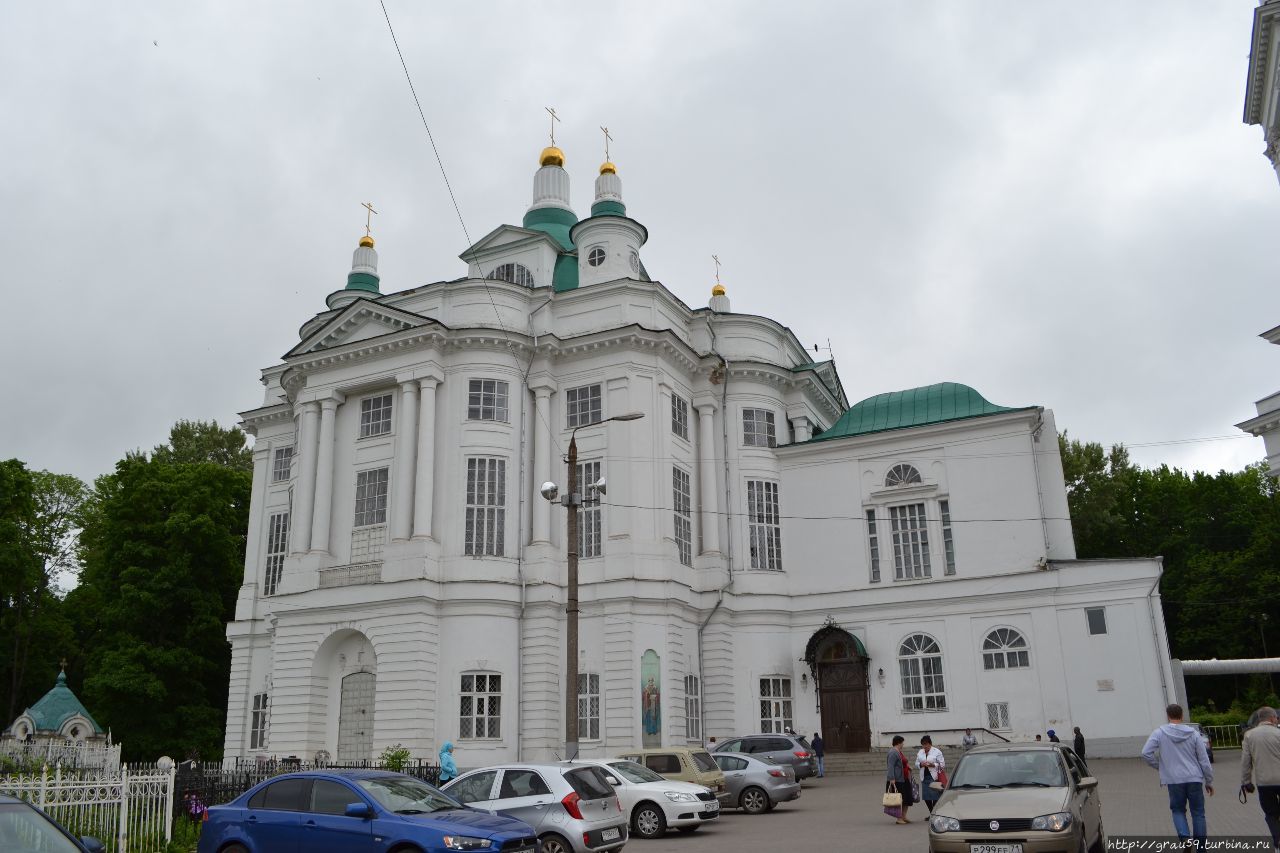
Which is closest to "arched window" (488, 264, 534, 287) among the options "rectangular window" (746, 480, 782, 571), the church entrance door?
"rectangular window" (746, 480, 782, 571)

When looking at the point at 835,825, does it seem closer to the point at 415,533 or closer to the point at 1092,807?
the point at 1092,807

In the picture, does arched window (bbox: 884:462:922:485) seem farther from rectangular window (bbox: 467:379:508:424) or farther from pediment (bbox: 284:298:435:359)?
pediment (bbox: 284:298:435:359)

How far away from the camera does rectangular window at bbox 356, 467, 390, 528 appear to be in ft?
104

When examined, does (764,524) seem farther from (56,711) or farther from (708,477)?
(56,711)

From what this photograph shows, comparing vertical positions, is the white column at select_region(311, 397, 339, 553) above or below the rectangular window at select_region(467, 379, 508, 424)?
below

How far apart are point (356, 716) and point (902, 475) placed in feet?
61.0

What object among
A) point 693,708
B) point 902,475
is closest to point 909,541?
point 902,475

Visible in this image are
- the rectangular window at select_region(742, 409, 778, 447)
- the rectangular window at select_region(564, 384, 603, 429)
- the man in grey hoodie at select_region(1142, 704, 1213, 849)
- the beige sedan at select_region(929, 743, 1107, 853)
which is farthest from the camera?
the rectangular window at select_region(742, 409, 778, 447)

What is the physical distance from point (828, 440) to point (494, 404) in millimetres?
11092

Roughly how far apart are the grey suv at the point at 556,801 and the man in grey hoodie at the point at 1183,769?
6.60 meters

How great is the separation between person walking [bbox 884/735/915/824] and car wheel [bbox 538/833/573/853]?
6388 mm

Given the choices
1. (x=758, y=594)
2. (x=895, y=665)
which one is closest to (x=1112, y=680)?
(x=895, y=665)

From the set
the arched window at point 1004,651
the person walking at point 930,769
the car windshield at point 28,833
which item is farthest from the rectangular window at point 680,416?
the car windshield at point 28,833

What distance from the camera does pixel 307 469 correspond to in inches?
1297
